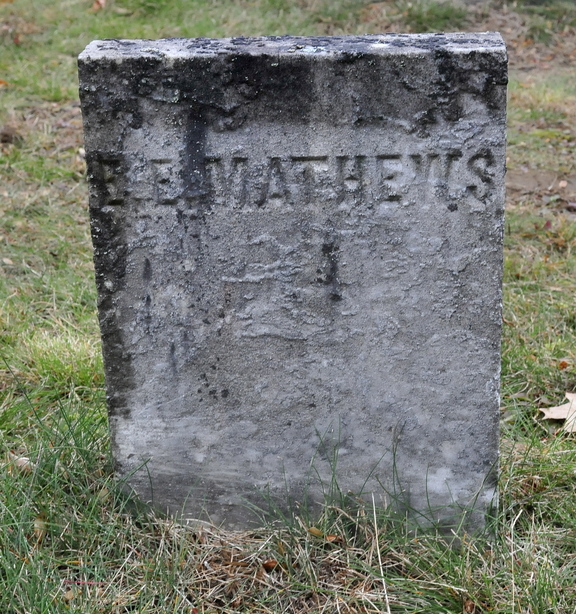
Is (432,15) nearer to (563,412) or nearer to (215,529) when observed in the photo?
(563,412)

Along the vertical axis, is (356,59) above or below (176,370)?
above

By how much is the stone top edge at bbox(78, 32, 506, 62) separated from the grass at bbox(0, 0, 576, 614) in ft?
3.59

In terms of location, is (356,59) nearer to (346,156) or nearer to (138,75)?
(346,156)

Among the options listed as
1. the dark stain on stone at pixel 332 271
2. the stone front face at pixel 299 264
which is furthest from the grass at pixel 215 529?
the dark stain on stone at pixel 332 271

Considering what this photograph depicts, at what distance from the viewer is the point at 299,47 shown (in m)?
1.91

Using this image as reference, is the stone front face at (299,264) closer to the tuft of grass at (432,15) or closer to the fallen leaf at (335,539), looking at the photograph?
the fallen leaf at (335,539)

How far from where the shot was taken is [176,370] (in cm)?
214

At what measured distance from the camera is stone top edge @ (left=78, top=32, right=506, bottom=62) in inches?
73.6

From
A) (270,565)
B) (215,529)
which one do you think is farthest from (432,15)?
(270,565)

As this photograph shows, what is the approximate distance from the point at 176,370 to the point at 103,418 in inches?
26.5

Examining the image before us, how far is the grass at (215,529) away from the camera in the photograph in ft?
6.48

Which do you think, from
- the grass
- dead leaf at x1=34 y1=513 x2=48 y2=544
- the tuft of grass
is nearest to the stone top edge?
the grass

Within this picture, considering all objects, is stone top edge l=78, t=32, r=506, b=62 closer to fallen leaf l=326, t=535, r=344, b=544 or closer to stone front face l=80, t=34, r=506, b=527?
stone front face l=80, t=34, r=506, b=527

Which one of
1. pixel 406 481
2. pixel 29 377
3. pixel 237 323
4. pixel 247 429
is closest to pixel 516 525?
pixel 406 481
